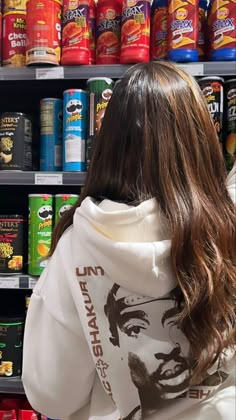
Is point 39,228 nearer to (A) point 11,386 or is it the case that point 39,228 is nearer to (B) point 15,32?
(A) point 11,386

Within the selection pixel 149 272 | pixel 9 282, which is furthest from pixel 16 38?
pixel 149 272

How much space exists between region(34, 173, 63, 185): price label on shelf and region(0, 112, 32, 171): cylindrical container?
0.09 meters

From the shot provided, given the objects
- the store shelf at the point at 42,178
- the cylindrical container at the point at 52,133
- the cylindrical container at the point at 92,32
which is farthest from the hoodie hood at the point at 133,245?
the cylindrical container at the point at 92,32

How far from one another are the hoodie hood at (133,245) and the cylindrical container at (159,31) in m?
0.90

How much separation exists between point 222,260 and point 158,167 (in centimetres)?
21

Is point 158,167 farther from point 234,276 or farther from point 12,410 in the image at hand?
point 12,410

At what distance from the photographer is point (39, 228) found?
168 centimetres

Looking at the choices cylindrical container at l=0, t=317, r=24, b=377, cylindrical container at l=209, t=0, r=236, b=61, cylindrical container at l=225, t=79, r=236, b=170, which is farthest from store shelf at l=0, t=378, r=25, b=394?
cylindrical container at l=209, t=0, r=236, b=61

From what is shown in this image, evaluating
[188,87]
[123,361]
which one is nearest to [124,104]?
[188,87]

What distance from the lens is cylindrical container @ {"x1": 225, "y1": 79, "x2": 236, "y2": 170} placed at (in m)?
1.60

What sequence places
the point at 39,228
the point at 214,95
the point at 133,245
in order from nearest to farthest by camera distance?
1. the point at 133,245
2. the point at 214,95
3. the point at 39,228

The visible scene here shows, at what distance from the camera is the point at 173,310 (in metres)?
0.94

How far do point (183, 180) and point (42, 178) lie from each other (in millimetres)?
790

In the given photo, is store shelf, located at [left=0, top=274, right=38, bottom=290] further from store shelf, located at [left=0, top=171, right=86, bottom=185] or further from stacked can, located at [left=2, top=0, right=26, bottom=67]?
stacked can, located at [left=2, top=0, right=26, bottom=67]
